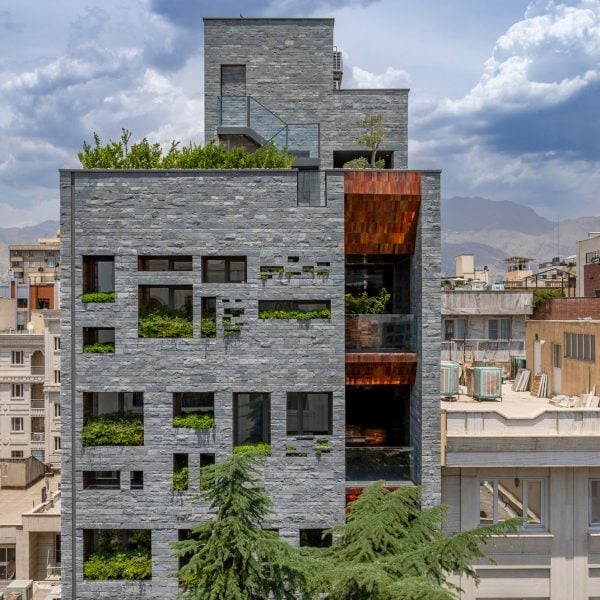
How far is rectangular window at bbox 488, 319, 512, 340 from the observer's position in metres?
31.5

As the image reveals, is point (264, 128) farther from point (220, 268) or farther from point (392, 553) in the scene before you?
point (392, 553)

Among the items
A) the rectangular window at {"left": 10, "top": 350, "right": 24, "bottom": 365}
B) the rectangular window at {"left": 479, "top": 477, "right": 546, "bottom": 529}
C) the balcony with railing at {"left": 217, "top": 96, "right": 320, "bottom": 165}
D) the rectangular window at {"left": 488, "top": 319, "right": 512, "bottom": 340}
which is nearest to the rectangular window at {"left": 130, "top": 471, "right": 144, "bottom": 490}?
the rectangular window at {"left": 479, "top": 477, "right": 546, "bottom": 529}

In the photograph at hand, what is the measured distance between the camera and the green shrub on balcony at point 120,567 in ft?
50.6

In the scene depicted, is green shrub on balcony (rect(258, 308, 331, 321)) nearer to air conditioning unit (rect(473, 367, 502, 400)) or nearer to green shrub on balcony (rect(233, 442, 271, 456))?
green shrub on balcony (rect(233, 442, 271, 456))

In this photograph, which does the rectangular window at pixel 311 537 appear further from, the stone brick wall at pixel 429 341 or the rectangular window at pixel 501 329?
the rectangular window at pixel 501 329

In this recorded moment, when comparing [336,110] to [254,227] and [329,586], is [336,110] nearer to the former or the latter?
[254,227]

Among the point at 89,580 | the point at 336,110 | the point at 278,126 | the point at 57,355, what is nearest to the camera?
the point at 89,580

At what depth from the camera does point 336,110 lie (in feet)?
70.3

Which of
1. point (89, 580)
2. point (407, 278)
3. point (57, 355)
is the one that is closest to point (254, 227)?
point (407, 278)

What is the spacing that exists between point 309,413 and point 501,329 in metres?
19.6

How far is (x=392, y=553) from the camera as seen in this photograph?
40.4 feet

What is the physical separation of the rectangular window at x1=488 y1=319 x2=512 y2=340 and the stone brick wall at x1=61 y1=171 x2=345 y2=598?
1901 cm

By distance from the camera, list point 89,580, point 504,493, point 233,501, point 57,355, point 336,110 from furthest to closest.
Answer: point 57,355 < point 336,110 < point 504,493 < point 89,580 < point 233,501

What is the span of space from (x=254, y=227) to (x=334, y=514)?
889cm
